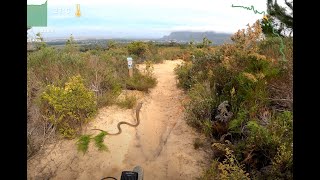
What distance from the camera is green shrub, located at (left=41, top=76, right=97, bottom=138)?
4465 millimetres

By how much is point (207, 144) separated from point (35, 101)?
7.59ft

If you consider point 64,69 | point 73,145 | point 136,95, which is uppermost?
point 64,69

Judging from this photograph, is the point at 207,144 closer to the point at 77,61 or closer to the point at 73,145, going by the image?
the point at 73,145

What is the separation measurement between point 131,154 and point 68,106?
1105 millimetres

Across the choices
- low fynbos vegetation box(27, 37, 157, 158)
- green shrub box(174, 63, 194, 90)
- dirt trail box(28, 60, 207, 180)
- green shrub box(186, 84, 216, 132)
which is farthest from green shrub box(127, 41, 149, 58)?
green shrub box(186, 84, 216, 132)

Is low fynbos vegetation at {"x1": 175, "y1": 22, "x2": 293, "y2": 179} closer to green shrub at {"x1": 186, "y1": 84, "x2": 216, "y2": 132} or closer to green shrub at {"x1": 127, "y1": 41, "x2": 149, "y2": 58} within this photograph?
green shrub at {"x1": 186, "y1": 84, "x2": 216, "y2": 132}

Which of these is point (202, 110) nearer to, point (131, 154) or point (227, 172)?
point (131, 154)

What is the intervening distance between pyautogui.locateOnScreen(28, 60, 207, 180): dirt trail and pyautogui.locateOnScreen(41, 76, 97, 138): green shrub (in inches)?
6.6

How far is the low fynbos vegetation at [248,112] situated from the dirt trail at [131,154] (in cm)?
30

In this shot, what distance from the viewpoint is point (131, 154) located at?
13.6ft

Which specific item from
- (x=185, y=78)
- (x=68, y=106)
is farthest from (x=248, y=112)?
(x=185, y=78)

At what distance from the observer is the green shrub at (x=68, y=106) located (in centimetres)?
446
